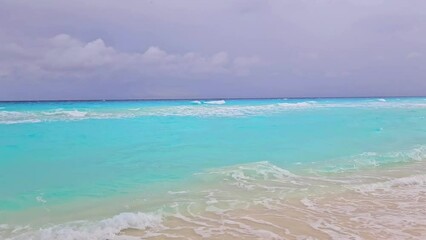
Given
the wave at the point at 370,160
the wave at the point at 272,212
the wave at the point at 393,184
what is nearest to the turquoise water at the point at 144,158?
the wave at the point at 370,160

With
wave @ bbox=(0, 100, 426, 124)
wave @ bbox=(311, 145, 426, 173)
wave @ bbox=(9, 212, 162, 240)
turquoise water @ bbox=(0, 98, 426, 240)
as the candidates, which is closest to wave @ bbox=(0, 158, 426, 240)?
wave @ bbox=(9, 212, 162, 240)

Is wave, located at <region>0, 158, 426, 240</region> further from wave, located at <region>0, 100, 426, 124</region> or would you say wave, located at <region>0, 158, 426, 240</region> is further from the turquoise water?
wave, located at <region>0, 100, 426, 124</region>

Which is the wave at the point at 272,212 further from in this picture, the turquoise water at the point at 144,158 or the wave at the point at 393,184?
the turquoise water at the point at 144,158

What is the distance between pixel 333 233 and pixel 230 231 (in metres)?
1.14

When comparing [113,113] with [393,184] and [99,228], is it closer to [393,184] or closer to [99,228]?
[393,184]

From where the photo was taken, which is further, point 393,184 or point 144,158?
point 144,158

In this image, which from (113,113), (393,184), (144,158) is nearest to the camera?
(393,184)

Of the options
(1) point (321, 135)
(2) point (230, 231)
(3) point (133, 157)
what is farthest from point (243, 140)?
(2) point (230, 231)

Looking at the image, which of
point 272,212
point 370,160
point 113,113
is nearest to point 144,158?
point 272,212

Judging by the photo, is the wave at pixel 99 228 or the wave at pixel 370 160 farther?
the wave at pixel 370 160

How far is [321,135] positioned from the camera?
1448cm

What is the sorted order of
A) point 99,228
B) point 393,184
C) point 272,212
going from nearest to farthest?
1. point 99,228
2. point 272,212
3. point 393,184

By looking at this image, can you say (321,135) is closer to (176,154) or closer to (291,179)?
(176,154)

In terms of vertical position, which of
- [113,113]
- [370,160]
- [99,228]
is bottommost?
[99,228]
